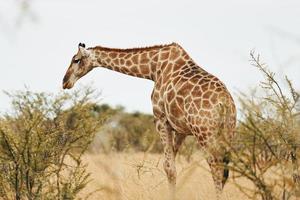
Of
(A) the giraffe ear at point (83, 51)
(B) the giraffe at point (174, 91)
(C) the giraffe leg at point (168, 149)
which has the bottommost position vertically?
(C) the giraffe leg at point (168, 149)

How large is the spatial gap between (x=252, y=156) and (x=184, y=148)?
12525 millimetres

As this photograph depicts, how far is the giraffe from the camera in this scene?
727 centimetres

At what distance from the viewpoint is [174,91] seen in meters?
8.09

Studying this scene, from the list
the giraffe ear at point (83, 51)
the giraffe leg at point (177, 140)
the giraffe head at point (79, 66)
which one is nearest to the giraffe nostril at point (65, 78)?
the giraffe head at point (79, 66)

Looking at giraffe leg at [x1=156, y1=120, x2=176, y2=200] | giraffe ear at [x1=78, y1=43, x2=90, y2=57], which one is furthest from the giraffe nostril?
giraffe leg at [x1=156, y1=120, x2=176, y2=200]

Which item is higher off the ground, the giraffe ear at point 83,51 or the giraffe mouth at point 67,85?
the giraffe ear at point 83,51

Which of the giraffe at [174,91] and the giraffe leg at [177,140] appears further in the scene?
the giraffe leg at [177,140]

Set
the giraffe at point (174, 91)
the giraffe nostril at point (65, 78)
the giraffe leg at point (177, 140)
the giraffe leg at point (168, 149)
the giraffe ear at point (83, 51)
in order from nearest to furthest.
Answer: the giraffe at point (174, 91)
the giraffe leg at point (168, 149)
the giraffe leg at point (177, 140)
the giraffe ear at point (83, 51)
the giraffe nostril at point (65, 78)

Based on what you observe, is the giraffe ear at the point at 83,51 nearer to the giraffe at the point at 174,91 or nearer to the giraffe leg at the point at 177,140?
the giraffe at the point at 174,91

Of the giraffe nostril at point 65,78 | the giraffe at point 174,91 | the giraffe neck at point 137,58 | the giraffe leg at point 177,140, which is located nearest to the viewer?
the giraffe at point 174,91

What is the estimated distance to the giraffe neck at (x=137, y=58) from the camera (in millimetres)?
8945

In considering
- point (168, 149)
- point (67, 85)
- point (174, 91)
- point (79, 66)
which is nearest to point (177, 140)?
point (168, 149)

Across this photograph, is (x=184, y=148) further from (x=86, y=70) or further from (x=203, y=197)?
(x=203, y=197)

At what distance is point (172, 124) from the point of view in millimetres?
Result: 8195
